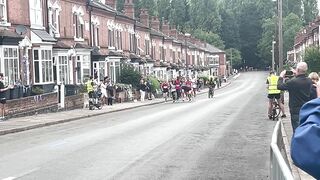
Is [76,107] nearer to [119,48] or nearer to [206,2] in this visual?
[119,48]

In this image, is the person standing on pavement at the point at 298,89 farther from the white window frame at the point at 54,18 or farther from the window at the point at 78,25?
the window at the point at 78,25

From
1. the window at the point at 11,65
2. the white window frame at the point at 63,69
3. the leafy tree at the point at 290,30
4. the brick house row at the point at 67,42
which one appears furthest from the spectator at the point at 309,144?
the leafy tree at the point at 290,30

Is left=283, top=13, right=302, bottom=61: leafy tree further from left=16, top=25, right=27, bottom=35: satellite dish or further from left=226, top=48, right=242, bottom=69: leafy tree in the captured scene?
left=16, top=25, right=27, bottom=35: satellite dish

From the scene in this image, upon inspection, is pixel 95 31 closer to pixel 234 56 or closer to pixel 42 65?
pixel 42 65

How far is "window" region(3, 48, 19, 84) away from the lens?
2851 cm

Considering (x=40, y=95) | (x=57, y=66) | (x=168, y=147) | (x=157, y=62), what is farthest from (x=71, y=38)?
(x=157, y=62)

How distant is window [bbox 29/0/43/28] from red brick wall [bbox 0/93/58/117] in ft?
17.8

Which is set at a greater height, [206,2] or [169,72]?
[206,2]

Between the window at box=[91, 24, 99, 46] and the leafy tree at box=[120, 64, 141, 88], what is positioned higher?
the window at box=[91, 24, 99, 46]

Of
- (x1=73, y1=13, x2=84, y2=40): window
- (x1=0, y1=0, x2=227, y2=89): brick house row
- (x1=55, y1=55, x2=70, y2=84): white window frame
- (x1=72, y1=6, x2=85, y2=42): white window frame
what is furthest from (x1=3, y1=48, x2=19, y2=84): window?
(x1=73, y1=13, x2=84, y2=40): window

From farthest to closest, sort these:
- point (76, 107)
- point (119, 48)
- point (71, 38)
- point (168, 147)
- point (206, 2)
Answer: point (206, 2) < point (119, 48) < point (71, 38) < point (76, 107) < point (168, 147)

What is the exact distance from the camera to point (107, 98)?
38156 millimetres

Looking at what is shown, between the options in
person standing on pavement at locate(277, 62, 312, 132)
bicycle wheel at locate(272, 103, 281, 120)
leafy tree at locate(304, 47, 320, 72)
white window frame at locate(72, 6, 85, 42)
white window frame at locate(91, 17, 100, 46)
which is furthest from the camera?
white window frame at locate(91, 17, 100, 46)

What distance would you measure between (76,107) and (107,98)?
16.3 ft
